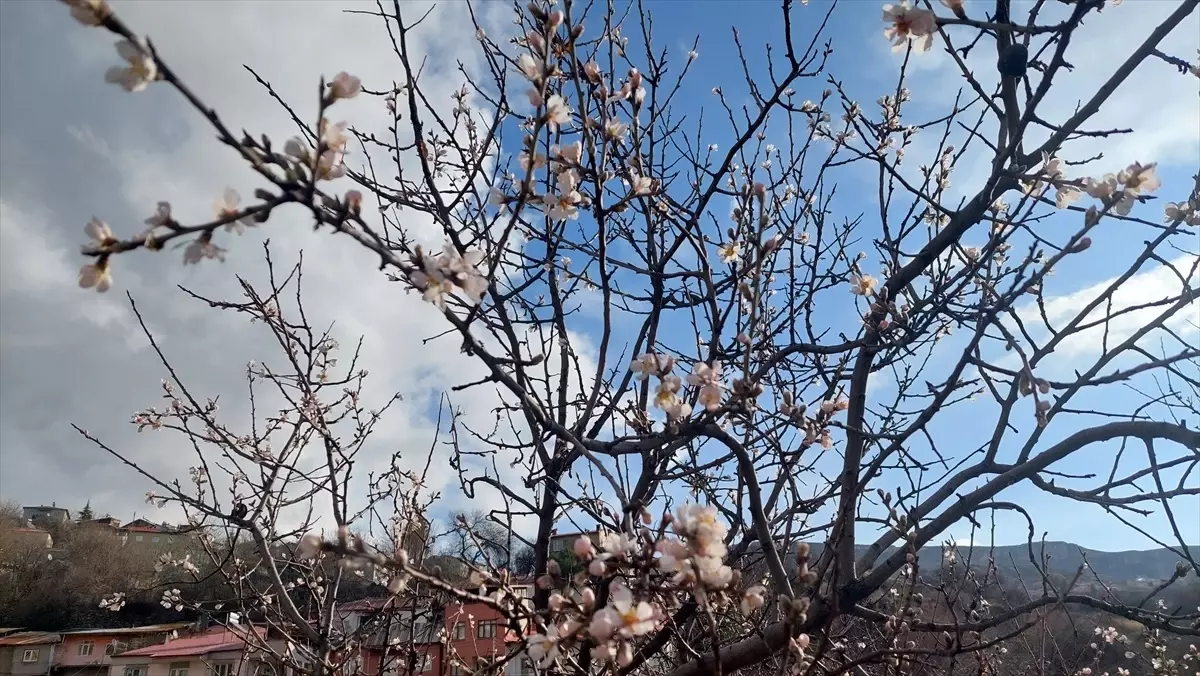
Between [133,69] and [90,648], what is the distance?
33.9 meters

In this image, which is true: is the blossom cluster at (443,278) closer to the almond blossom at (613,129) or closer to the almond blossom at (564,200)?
the almond blossom at (564,200)

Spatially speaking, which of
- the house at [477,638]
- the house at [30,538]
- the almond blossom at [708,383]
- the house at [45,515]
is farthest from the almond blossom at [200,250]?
the house at [45,515]

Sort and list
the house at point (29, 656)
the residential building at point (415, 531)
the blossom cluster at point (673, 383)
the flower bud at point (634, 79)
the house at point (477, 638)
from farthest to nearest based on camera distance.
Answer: the house at point (29, 656), the residential building at point (415, 531), the flower bud at point (634, 79), the house at point (477, 638), the blossom cluster at point (673, 383)

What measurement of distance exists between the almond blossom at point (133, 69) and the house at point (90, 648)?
28.5 m

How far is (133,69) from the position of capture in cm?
101

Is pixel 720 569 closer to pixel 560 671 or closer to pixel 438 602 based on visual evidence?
pixel 560 671

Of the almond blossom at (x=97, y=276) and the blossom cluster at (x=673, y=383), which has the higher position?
the almond blossom at (x=97, y=276)

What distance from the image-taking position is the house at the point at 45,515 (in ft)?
132

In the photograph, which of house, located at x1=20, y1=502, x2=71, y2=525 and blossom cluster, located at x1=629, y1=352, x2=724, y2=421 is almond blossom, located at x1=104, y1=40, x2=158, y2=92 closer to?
blossom cluster, located at x1=629, y1=352, x2=724, y2=421

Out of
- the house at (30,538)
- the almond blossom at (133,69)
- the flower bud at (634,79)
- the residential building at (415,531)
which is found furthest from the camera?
the house at (30,538)

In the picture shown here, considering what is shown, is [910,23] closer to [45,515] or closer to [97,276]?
[97,276]

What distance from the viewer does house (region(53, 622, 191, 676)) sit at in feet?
78.1

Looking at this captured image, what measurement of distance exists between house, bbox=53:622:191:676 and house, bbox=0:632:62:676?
328mm

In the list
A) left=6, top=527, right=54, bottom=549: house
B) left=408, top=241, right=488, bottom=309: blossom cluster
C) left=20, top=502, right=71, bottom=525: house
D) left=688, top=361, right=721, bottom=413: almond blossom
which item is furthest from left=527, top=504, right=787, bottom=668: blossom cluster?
left=20, top=502, right=71, bottom=525: house
